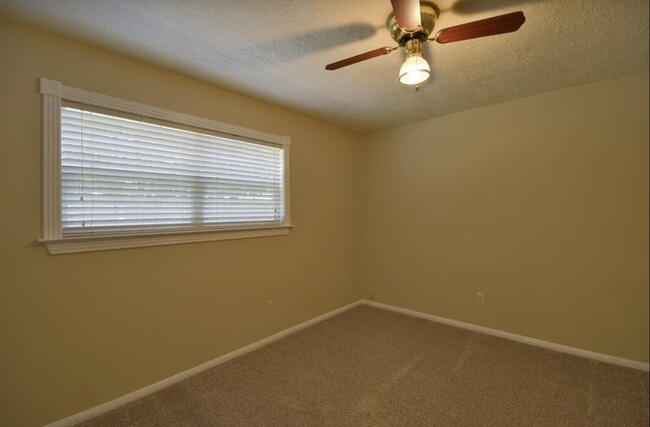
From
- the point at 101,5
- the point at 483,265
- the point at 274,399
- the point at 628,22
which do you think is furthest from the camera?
the point at 483,265

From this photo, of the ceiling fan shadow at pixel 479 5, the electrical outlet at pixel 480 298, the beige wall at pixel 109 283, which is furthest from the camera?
the electrical outlet at pixel 480 298

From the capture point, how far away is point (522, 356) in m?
2.38

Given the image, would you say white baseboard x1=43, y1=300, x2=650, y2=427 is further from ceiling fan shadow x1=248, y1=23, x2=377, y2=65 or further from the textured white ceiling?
ceiling fan shadow x1=248, y1=23, x2=377, y2=65

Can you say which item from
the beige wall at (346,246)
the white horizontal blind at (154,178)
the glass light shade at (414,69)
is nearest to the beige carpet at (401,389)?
the beige wall at (346,246)

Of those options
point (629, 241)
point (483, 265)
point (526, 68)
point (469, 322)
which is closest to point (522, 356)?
point (469, 322)

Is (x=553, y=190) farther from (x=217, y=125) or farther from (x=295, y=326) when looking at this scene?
(x=217, y=125)

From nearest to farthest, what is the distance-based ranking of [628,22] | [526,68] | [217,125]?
[628,22] < [526,68] < [217,125]

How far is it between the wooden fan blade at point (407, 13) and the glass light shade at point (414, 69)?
0.17m

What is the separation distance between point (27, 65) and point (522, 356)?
382 cm

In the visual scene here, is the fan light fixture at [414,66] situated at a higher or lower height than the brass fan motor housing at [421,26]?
lower

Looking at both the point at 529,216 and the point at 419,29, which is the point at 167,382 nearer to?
the point at 419,29

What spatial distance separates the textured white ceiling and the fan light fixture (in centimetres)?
20

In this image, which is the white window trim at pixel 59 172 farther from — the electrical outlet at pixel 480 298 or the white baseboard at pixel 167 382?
the electrical outlet at pixel 480 298

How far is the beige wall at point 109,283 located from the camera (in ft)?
4.99
